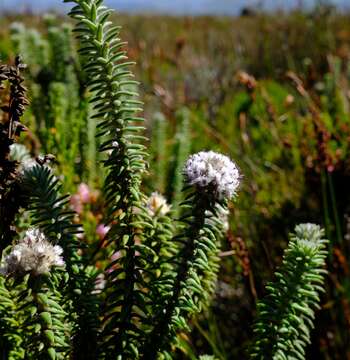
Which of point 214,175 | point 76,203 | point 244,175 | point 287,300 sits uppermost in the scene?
point 76,203

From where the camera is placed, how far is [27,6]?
902 cm

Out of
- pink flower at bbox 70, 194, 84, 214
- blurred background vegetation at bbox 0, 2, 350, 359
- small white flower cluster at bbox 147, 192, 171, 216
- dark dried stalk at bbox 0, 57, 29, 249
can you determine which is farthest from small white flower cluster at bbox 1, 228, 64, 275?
pink flower at bbox 70, 194, 84, 214

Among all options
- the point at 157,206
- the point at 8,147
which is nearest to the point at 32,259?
the point at 8,147

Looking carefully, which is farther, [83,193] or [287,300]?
[83,193]

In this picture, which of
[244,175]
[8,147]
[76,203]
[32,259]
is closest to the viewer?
[32,259]

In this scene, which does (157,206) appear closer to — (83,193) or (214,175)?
(214,175)

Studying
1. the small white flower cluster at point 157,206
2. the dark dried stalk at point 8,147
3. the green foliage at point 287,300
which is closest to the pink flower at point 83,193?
the small white flower cluster at point 157,206

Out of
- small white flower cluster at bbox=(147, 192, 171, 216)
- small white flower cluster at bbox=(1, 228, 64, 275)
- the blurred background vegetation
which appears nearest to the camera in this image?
small white flower cluster at bbox=(1, 228, 64, 275)

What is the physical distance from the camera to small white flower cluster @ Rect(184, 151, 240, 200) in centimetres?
87

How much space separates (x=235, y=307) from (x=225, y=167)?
1.38 m

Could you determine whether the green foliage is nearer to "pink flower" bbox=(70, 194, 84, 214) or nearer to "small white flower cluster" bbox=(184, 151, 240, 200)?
"small white flower cluster" bbox=(184, 151, 240, 200)

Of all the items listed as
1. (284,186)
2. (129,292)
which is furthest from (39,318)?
(284,186)

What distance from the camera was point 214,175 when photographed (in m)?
0.87

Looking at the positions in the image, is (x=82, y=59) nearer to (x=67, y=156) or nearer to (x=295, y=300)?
(x=67, y=156)
